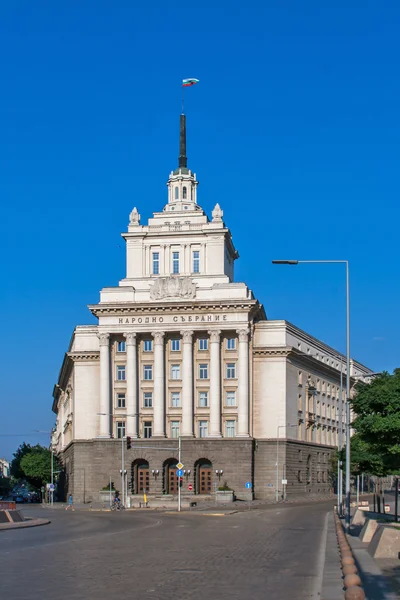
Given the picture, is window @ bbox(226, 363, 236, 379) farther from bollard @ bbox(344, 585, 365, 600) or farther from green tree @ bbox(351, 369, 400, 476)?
bollard @ bbox(344, 585, 365, 600)

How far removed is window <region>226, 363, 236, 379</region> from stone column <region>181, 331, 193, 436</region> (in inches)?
156

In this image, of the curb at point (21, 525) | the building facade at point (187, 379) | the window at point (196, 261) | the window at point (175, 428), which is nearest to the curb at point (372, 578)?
the curb at point (21, 525)

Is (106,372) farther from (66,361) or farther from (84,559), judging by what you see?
A: (84,559)

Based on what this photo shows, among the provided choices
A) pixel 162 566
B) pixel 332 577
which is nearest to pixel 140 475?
pixel 162 566

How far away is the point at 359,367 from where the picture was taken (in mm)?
156500

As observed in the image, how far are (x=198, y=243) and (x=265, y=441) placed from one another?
23.3 m

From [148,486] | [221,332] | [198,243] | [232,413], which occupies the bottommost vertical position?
[148,486]

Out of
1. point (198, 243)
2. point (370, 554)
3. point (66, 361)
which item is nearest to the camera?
point (370, 554)

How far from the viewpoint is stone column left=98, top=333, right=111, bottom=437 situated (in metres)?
104

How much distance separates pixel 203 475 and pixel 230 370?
38.0 ft

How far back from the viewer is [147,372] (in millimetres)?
106312

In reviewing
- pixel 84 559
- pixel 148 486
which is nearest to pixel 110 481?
pixel 148 486

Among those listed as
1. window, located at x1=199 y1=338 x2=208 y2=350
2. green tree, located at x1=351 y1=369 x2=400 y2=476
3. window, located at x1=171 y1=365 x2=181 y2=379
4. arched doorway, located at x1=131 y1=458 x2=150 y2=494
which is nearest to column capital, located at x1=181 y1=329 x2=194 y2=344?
window, located at x1=199 y1=338 x2=208 y2=350

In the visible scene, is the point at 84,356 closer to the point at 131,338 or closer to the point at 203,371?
the point at 131,338
